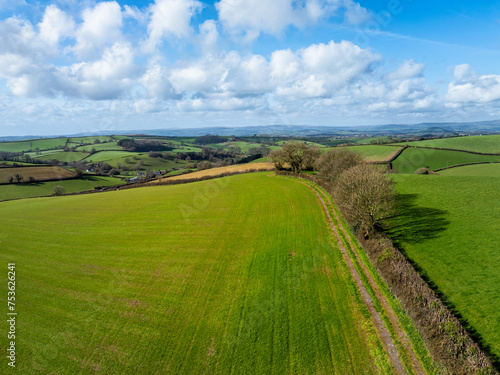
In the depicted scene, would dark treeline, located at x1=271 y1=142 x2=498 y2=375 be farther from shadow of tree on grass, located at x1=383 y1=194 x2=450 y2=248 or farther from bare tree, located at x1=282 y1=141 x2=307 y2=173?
bare tree, located at x1=282 y1=141 x2=307 y2=173

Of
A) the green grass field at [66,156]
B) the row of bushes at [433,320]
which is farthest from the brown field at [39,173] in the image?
the row of bushes at [433,320]

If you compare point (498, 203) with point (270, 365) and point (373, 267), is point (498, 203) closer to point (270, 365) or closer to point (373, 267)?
point (373, 267)

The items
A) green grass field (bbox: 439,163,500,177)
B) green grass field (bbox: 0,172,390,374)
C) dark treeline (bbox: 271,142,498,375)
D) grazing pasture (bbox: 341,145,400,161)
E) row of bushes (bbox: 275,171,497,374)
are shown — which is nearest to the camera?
row of bushes (bbox: 275,171,497,374)

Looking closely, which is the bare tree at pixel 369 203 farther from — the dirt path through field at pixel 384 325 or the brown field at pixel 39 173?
the brown field at pixel 39 173

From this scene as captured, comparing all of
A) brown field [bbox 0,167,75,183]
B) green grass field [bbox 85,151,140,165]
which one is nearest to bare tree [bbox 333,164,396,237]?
brown field [bbox 0,167,75,183]

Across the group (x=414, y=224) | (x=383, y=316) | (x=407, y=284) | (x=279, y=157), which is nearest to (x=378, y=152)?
(x=279, y=157)

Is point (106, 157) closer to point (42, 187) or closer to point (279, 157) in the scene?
point (42, 187)

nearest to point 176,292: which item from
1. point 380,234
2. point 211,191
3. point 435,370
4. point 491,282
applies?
point 435,370
